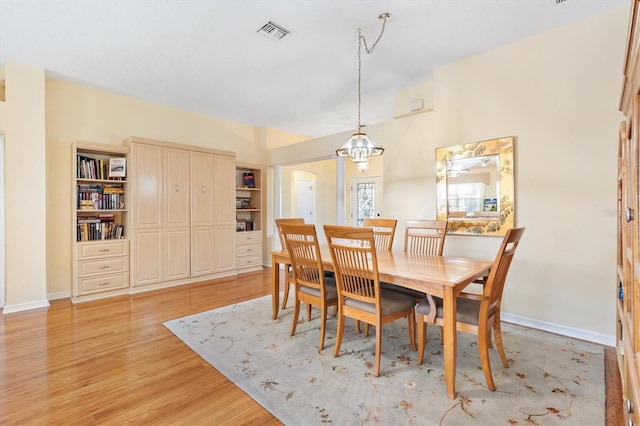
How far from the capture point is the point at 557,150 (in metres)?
2.78

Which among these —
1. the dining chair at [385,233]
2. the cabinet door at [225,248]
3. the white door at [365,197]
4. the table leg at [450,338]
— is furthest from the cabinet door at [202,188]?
the table leg at [450,338]

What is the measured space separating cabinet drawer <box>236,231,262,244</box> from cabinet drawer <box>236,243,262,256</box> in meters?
0.08

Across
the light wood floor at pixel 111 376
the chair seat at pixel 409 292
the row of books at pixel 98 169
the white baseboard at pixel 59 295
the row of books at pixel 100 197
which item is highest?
the row of books at pixel 98 169

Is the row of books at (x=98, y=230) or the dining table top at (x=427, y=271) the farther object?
the row of books at (x=98, y=230)

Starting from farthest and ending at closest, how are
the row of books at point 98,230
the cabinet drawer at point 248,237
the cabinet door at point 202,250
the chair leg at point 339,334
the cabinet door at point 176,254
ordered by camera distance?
the cabinet drawer at point 248,237 < the cabinet door at point 202,250 < the cabinet door at point 176,254 < the row of books at point 98,230 < the chair leg at point 339,334

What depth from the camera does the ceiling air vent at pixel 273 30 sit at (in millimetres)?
2697

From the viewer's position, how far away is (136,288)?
163 inches

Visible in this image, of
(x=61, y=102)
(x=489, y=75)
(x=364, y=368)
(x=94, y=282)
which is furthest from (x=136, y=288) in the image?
(x=489, y=75)

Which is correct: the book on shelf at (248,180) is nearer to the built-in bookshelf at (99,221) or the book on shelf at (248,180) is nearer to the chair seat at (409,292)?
the built-in bookshelf at (99,221)

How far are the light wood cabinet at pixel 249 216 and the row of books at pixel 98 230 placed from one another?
→ 1.80 m

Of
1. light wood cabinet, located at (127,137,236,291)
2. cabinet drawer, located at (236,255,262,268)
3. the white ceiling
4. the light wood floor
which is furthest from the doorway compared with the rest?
the light wood floor

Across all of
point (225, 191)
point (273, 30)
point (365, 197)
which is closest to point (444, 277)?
point (273, 30)

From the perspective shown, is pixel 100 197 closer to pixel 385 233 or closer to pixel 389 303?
pixel 385 233

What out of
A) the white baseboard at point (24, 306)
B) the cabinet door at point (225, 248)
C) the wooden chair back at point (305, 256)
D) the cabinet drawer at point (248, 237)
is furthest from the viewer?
the cabinet drawer at point (248, 237)
